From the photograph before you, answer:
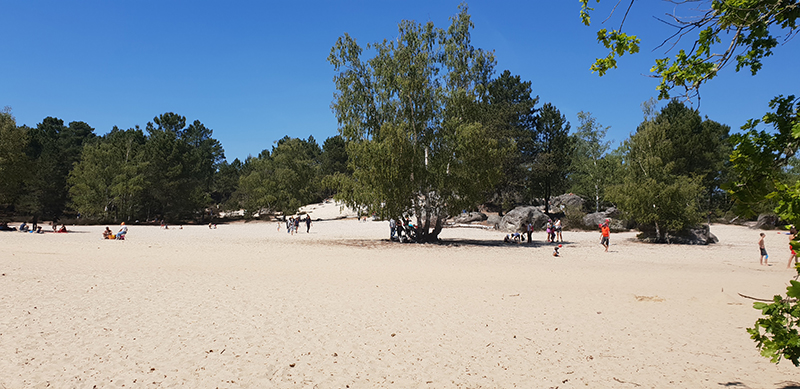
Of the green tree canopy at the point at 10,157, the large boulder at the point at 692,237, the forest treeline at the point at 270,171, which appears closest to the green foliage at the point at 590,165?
the forest treeline at the point at 270,171

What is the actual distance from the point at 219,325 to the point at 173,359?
174cm

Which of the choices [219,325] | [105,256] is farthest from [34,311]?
[105,256]

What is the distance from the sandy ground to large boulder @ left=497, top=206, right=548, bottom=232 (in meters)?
22.9

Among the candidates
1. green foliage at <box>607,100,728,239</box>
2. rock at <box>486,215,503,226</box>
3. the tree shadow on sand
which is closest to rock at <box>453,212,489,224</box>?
rock at <box>486,215,503,226</box>

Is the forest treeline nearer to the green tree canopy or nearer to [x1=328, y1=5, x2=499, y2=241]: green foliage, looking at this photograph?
the green tree canopy

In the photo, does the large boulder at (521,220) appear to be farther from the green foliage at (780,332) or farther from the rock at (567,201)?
the green foliage at (780,332)

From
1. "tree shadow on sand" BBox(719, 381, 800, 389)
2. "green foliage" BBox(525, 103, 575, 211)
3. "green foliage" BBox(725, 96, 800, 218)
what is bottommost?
"tree shadow on sand" BBox(719, 381, 800, 389)

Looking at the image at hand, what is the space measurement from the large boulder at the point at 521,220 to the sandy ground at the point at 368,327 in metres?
22.9

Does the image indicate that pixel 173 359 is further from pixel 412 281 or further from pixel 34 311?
pixel 412 281

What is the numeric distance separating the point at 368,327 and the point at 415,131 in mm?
21001

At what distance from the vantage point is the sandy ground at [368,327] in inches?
241

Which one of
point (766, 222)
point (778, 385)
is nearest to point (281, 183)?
point (766, 222)

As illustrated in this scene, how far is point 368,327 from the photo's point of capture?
8.45m

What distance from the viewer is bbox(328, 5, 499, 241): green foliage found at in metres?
26.6
